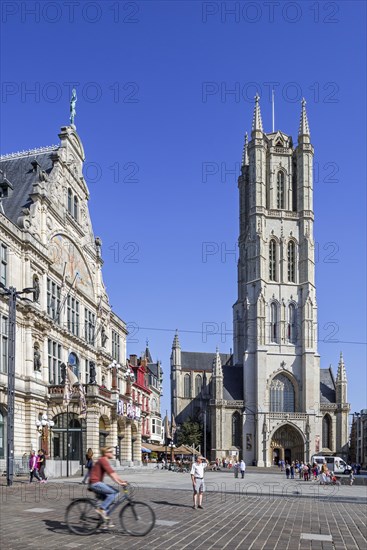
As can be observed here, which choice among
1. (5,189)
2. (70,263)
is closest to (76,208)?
(70,263)

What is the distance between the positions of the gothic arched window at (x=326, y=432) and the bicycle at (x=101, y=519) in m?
104

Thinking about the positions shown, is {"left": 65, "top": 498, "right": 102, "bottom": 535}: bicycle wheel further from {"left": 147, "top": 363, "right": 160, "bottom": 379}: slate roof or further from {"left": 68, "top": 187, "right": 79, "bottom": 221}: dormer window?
{"left": 147, "top": 363, "right": 160, "bottom": 379}: slate roof

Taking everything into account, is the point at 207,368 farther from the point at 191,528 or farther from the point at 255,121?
the point at 191,528

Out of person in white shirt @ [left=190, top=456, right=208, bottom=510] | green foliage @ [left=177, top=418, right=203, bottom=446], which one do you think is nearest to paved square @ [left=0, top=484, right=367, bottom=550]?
person in white shirt @ [left=190, top=456, right=208, bottom=510]

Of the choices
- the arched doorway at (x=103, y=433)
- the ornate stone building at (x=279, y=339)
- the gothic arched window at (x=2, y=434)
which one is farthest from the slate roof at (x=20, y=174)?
the ornate stone building at (x=279, y=339)

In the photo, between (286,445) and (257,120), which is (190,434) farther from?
(257,120)

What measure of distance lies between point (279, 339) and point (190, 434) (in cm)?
2590

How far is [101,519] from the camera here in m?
15.3

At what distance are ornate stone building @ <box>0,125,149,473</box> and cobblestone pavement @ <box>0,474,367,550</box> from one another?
1679cm

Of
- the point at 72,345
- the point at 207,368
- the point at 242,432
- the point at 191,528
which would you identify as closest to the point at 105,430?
the point at 72,345

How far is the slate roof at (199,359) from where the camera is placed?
166 meters

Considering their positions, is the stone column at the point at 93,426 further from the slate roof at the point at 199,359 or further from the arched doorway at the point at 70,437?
the slate roof at the point at 199,359

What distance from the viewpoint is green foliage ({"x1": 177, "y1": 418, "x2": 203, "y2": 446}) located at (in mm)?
124688

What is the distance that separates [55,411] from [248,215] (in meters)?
82.0
